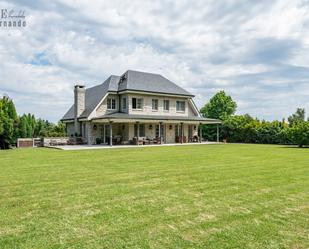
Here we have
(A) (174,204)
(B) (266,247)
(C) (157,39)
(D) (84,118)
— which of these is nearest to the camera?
(B) (266,247)

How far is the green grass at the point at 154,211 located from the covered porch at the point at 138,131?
1889 centimetres

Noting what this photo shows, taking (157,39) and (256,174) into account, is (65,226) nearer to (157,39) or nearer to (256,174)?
(256,174)

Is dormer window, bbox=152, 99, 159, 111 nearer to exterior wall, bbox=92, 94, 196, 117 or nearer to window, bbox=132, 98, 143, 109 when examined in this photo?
exterior wall, bbox=92, 94, 196, 117

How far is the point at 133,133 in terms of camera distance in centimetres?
3045

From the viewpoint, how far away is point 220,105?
56750 millimetres

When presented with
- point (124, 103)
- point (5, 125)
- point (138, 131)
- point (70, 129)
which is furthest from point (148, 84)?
point (5, 125)

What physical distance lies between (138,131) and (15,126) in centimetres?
1201

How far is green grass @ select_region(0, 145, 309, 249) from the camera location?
4168 mm

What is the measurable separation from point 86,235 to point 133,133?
26.2 m

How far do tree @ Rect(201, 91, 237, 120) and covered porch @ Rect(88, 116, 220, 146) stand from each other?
77.3 feet

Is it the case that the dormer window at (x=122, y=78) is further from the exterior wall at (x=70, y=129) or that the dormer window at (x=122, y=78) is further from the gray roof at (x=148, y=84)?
the exterior wall at (x=70, y=129)

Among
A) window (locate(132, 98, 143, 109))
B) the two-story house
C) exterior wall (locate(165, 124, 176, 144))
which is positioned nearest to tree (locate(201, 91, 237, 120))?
the two-story house

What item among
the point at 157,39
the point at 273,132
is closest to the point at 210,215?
the point at 157,39

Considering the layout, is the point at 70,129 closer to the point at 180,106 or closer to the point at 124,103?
the point at 124,103
